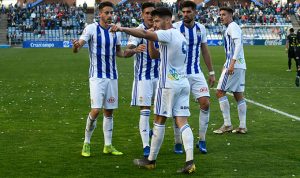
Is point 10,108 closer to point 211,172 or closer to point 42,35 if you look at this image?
point 211,172

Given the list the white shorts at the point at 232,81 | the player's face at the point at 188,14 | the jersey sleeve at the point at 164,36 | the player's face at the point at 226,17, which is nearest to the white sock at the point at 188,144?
the jersey sleeve at the point at 164,36

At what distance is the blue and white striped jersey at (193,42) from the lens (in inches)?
417

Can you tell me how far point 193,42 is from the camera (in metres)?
10.6

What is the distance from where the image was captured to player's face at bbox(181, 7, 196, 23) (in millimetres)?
10452

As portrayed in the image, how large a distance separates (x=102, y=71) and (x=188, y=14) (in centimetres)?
171

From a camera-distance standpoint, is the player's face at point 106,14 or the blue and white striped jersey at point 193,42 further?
the blue and white striped jersey at point 193,42

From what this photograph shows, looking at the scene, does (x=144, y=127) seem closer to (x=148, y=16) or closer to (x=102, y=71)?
(x=102, y=71)

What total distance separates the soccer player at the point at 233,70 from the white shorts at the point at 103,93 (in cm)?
291

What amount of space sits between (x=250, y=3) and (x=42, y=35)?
34429 millimetres

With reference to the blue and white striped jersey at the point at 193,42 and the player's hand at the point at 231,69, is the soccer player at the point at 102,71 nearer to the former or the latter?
the blue and white striped jersey at the point at 193,42

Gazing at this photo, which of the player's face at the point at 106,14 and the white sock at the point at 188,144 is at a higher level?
the player's face at the point at 106,14

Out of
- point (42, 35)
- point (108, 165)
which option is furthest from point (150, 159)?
point (42, 35)

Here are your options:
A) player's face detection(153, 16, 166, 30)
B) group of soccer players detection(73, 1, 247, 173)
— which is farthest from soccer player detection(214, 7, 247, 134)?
player's face detection(153, 16, 166, 30)

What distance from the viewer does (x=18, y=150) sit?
1074cm
